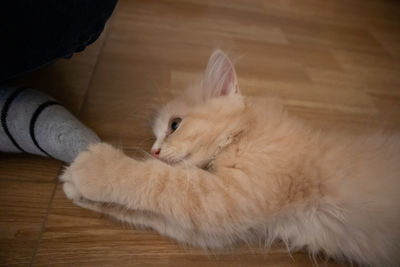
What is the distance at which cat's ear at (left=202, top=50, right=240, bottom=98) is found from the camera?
0.87 meters

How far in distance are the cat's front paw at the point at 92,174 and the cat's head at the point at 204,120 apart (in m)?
0.15

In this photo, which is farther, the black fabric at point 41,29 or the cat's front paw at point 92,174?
the cat's front paw at point 92,174

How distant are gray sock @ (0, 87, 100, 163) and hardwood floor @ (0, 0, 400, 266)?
0.25ft

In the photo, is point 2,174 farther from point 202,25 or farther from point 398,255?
point 202,25

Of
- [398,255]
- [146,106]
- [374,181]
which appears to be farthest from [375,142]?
[146,106]

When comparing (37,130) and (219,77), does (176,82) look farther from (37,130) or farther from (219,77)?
(37,130)

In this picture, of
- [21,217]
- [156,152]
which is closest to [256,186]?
[156,152]

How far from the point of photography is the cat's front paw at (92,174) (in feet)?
2.33

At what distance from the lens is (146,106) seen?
1.14 metres

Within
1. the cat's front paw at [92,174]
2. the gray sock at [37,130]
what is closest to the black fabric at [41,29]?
the gray sock at [37,130]

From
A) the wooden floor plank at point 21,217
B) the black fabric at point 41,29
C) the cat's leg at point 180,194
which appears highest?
the black fabric at point 41,29

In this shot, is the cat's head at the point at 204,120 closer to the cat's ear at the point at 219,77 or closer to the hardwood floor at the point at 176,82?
the cat's ear at the point at 219,77

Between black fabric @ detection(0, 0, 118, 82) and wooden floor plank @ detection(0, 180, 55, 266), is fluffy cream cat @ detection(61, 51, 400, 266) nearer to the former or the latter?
wooden floor plank @ detection(0, 180, 55, 266)

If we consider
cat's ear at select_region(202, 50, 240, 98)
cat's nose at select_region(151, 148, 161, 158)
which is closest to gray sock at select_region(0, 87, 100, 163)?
cat's nose at select_region(151, 148, 161, 158)
